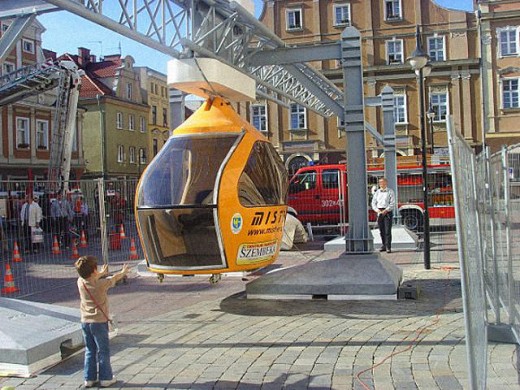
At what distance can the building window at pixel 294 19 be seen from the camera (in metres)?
47.4

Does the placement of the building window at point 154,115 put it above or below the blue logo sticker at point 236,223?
above

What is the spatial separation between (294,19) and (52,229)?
38.3m

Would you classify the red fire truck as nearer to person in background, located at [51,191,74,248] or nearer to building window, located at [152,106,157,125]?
person in background, located at [51,191,74,248]

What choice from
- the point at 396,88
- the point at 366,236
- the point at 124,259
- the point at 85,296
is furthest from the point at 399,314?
the point at 396,88

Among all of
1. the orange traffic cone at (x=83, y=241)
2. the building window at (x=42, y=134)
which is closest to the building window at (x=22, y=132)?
the building window at (x=42, y=134)

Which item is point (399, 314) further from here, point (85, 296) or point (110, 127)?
point (110, 127)

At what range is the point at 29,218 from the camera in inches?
464

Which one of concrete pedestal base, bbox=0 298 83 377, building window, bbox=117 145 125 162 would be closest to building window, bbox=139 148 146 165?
building window, bbox=117 145 125 162

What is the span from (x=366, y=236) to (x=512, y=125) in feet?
128

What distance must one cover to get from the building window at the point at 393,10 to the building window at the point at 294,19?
6.44m

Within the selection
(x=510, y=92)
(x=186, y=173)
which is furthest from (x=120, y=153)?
(x=186, y=173)

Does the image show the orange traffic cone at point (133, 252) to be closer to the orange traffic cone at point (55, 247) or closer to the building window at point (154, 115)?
the orange traffic cone at point (55, 247)

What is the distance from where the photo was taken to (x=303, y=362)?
598 cm

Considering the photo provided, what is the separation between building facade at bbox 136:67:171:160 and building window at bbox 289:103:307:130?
18058 mm
